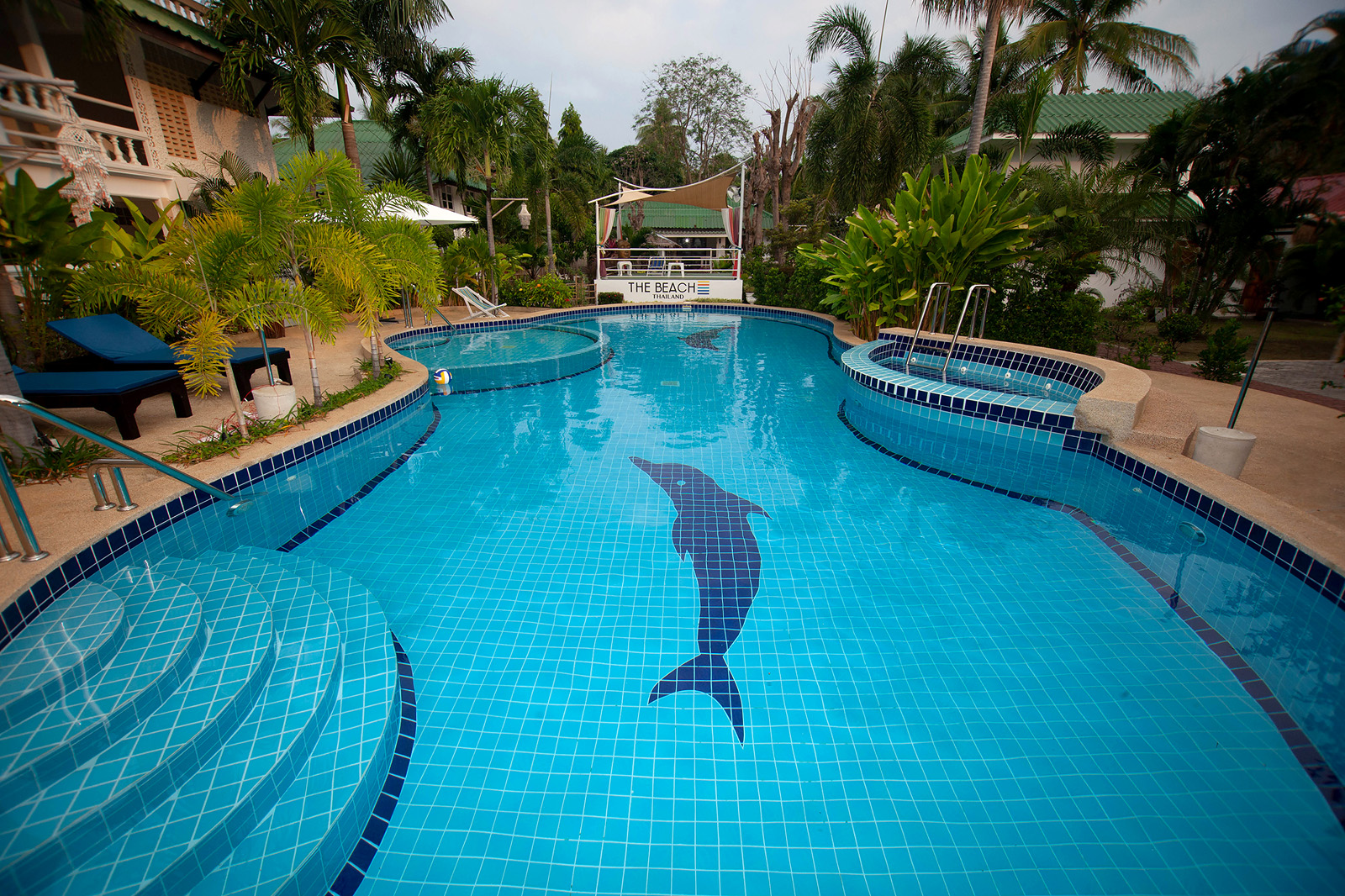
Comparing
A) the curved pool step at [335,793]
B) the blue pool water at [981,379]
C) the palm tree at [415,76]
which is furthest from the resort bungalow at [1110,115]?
the curved pool step at [335,793]

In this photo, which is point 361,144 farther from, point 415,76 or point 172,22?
point 172,22

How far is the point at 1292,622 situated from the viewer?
3119 mm

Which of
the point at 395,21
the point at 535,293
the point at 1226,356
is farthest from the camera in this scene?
the point at 535,293

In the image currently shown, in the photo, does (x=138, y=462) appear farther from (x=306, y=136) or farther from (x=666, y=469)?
(x=306, y=136)

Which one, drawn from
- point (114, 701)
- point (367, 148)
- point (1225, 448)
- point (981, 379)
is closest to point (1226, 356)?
point (981, 379)

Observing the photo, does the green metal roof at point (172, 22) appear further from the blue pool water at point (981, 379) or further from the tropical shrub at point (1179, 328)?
the tropical shrub at point (1179, 328)

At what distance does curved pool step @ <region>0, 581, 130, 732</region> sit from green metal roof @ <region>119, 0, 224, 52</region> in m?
9.90

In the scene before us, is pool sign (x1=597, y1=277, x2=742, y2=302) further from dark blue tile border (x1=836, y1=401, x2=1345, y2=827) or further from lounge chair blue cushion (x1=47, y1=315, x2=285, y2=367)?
dark blue tile border (x1=836, y1=401, x2=1345, y2=827)

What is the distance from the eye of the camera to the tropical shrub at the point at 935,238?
7.86m

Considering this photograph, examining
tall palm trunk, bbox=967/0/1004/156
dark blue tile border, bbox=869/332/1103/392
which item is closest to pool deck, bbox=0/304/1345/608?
dark blue tile border, bbox=869/332/1103/392

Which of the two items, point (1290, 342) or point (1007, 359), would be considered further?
point (1290, 342)

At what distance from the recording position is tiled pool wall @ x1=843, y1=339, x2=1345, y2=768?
2.89 meters

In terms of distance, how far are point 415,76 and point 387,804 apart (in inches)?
699

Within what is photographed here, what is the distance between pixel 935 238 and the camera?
8375 mm
